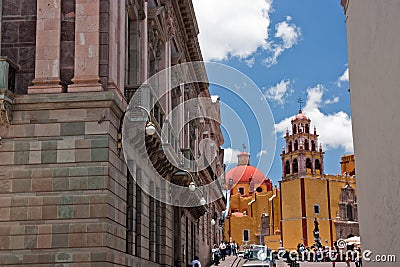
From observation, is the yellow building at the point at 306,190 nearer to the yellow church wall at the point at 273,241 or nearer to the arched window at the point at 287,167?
the arched window at the point at 287,167

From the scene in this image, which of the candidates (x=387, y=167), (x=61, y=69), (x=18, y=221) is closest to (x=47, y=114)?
(x=61, y=69)

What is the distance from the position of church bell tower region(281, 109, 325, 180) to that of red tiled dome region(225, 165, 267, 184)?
785 centimetres

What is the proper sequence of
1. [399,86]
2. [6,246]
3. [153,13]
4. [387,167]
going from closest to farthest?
1. [399,86]
2. [387,167]
3. [6,246]
4. [153,13]

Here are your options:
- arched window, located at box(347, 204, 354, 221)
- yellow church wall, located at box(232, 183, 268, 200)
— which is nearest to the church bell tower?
arched window, located at box(347, 204, 354, 221)

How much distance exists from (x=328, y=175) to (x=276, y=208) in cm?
778

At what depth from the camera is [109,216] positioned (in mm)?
17047

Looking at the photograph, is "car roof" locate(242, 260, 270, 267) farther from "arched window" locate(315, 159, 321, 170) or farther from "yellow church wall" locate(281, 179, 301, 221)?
"arched window" locate(315, 159, 321, 170)

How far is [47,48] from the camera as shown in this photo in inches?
708

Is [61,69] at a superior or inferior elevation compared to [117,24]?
inferior

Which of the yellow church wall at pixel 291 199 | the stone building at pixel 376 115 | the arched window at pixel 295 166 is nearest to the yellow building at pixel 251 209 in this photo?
the yellow church wall at pixel 291 199

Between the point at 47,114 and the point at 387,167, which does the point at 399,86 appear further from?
the point at 47,114

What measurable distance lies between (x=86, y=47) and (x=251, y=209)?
77.5 meters

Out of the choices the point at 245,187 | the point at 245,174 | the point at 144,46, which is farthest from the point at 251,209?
the point at 144,46

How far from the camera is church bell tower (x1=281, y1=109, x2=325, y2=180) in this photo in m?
87.2
